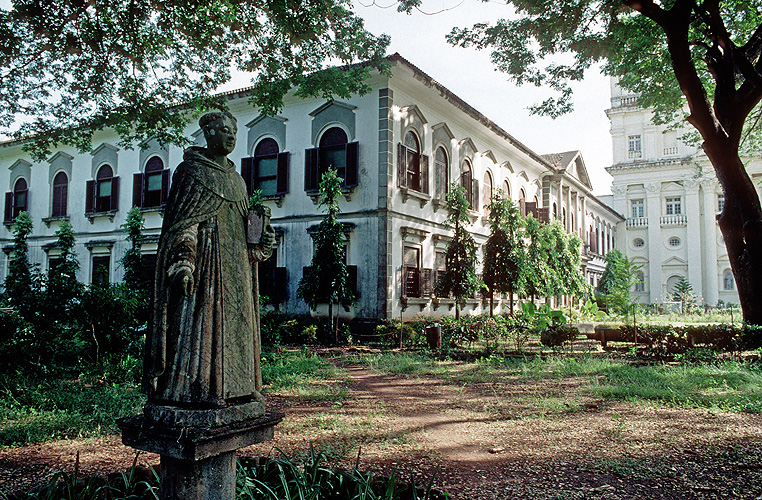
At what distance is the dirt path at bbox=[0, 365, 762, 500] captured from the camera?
13.6 ft

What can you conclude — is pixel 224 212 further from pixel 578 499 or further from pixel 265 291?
pixel 265 291

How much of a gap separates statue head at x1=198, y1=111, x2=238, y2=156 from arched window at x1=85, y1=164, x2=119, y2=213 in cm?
1980

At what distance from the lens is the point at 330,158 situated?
53.4 feet

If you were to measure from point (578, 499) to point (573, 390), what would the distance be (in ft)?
14.9

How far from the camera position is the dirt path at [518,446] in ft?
13.6

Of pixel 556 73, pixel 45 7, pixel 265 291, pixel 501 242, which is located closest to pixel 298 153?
pixel 265 291

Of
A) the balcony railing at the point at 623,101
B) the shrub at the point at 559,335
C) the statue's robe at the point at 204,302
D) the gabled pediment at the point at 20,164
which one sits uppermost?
the balcony railing at the point at 623,101

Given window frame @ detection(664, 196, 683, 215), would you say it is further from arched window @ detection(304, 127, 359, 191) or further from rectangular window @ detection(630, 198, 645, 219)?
arched window @ detection(304, 127, 359, 191)

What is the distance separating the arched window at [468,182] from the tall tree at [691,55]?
7.23 meters

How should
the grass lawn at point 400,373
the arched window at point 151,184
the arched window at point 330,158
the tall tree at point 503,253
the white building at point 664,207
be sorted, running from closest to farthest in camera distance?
the grass lawn at point 400,373 < the arched window at point 330,158 < the tall tree at point 503,253 < the arched window at point 151,184 < the white building at point 664,207

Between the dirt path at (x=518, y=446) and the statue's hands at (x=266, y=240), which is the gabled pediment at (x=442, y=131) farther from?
the statue's hands at (x=266, y=240)

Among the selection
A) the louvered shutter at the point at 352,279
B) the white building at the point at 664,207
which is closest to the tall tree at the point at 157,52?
the louvered shutter at the point at 352,279

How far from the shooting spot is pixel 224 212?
296 cm

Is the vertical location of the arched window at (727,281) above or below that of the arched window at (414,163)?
below
